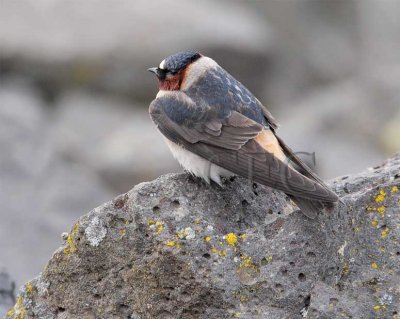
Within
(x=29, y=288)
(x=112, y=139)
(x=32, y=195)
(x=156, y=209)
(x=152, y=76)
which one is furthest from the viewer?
(x=152, y=76)

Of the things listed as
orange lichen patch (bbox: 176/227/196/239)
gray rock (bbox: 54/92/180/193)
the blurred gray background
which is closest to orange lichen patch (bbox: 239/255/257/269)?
orange lichen patch (bbox: 176/227/196/239)

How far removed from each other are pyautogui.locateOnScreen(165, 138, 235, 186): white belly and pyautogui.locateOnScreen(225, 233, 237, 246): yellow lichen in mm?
709

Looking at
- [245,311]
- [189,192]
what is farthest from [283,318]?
[189,192]

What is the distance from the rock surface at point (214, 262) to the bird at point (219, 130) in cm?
32

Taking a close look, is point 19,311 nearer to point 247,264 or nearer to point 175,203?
point 175,203

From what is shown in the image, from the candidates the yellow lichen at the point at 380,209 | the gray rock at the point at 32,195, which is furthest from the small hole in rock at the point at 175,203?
the gray rock at the point at 32,195

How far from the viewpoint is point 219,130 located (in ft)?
20.1

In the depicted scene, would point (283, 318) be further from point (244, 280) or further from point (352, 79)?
point (352, 79)

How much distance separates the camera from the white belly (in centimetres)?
581

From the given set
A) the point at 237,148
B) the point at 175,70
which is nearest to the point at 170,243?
the point at 237,148

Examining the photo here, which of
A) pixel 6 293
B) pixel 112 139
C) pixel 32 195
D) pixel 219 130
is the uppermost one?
pixel 112 139

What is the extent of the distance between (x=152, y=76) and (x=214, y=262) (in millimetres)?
9504

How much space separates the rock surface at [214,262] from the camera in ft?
16.0

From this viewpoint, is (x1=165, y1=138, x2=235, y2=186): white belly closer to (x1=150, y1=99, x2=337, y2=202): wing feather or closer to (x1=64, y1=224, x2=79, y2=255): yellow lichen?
(x1=150, y1=99, x2=337, y2=202): wing feather
